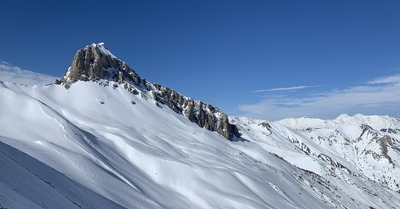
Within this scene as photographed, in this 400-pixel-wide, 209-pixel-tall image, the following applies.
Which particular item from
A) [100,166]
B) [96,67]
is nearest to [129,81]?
[96,67]

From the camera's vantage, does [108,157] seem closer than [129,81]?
Yes

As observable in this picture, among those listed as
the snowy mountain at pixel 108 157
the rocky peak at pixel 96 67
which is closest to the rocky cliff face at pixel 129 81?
the rocky peak at pixel 96 67

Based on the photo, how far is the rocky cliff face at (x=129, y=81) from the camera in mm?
87338

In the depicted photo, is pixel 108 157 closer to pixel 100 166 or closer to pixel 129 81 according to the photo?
pixel 100 166

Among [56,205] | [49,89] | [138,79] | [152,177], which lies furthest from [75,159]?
[138,79]

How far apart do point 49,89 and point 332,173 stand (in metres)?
123

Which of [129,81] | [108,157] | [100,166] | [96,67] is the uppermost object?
[96,67]

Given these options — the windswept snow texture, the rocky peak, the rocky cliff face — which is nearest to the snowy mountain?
the windswept snow texture

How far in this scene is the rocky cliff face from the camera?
87338 mm

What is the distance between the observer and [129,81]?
97.3m

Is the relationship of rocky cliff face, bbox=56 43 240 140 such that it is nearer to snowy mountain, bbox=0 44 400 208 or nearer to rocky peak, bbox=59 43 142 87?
rocky peak, bbox=59 43 142 87

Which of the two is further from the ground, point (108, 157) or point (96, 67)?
point (96, 67)

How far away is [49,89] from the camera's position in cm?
7294

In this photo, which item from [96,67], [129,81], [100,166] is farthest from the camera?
[129,81]
